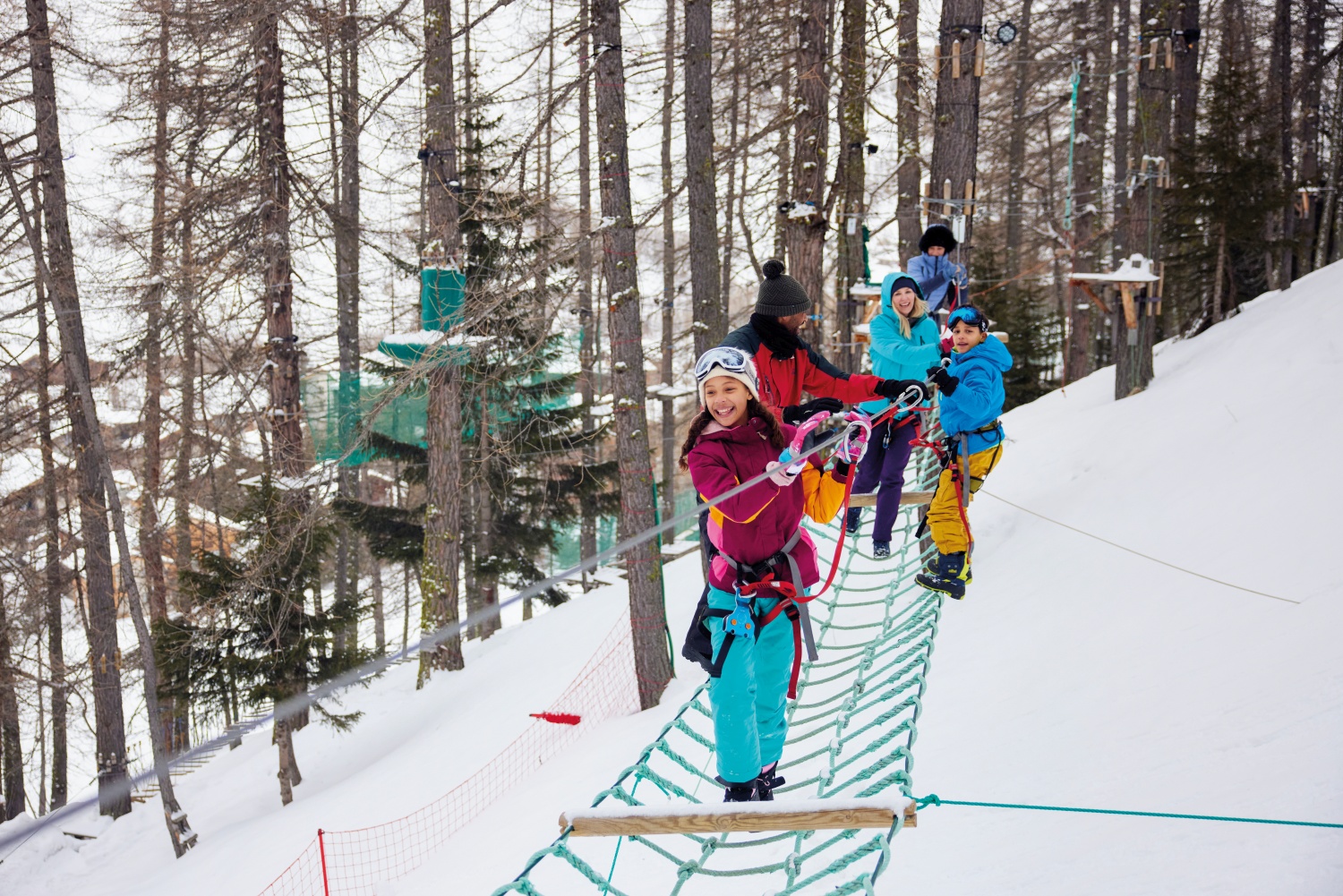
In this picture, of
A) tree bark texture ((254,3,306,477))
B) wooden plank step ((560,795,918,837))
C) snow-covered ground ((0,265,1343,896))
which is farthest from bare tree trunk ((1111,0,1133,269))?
wooden plank step ((560,795,918,837))

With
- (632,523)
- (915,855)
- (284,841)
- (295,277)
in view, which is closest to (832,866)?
(915,855)

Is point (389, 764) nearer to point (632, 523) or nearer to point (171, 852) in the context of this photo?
point (171, 852)

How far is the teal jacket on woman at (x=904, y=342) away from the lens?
4.29 m

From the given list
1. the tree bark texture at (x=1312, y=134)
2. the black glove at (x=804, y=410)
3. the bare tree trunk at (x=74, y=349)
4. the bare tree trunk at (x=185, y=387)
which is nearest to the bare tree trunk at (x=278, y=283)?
the bare tree trunk at (x=185, y=387)

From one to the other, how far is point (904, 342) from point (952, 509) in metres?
0.80

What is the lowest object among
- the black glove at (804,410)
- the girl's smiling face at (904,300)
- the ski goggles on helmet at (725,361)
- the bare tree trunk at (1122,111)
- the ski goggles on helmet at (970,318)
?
the black glove at (804,410)

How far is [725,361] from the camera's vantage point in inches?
110

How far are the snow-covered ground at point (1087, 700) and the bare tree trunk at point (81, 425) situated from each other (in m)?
1.04

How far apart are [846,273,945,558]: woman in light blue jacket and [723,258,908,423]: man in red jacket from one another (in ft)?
1.42

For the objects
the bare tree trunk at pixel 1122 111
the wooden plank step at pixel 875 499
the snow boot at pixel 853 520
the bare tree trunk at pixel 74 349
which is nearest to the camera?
the wooden plank step at pixel 875 499

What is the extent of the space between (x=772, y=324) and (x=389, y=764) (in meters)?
6.68

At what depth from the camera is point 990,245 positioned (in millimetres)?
→ 16484

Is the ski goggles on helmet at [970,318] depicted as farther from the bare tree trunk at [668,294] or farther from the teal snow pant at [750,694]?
the bare tree trunk at [668,294]

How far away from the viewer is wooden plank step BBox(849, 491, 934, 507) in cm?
450
